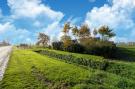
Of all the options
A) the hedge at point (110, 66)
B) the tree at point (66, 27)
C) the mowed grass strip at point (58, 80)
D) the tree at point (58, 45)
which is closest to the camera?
the mowed grass strip at point (58, 80)

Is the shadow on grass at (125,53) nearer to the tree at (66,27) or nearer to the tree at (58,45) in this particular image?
the tree at (66,27)

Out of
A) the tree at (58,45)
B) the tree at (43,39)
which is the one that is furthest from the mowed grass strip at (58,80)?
the tree at (43,39)

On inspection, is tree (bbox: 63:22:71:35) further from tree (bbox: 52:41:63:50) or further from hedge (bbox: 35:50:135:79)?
hedge (bbox: 35:50:135:79)

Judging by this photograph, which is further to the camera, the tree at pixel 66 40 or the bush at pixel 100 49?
the tree at pixel 66 40

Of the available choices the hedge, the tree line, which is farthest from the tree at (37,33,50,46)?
the hedge

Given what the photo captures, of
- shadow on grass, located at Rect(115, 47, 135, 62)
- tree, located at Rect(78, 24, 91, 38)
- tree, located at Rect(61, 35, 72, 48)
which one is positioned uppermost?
tree, located at Rect(78, 24, 91, 38)

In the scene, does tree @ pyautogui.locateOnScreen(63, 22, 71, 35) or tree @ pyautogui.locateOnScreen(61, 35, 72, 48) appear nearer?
tree @ pyautogui.locateOnScreen(61, 35, 72, 48)

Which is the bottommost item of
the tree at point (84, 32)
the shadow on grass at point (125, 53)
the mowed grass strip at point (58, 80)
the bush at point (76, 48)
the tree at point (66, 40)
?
the mowed grass strip at point (58, 80)

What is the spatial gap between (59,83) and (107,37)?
9309 cm

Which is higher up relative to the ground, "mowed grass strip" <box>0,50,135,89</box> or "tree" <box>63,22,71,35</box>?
"tree" <box>63,22,71,35</box>

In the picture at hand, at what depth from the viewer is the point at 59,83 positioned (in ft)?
108

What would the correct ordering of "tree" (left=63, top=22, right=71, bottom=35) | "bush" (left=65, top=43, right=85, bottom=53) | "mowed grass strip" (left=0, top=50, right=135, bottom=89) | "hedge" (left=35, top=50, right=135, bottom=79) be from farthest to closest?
1. "tree" (left=63, top=22, right=71, bottom=35)
2. "bush" (left=65, top=43, right=85, bottom=53)
3. "hedge" (left=35, top=50, right=135, bottom=79)
4. "mowed grass strip" (left=0, top=50, right=135, bottom=89)

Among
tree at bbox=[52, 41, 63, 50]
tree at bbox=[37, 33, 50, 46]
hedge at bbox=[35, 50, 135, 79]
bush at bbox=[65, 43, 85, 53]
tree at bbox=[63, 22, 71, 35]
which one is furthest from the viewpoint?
tree at bbox=[37, 33, 50, 46]

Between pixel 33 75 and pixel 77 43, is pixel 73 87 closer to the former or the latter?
pixel 33 75
